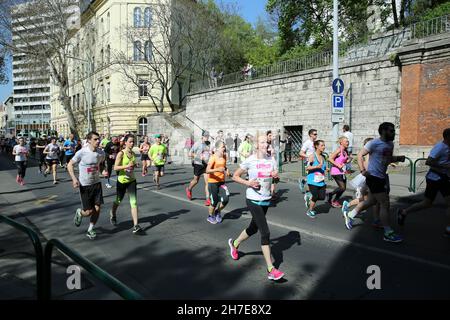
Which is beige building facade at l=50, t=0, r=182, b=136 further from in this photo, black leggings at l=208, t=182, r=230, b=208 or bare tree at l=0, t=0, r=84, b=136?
black leggings at l=208, t=182, r=230, b=208

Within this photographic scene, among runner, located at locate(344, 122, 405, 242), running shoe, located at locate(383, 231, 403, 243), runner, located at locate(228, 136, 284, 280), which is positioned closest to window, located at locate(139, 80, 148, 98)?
runner, located at locate(344, 122, 405, 242)

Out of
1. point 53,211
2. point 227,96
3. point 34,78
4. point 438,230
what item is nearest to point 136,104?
point 34,78

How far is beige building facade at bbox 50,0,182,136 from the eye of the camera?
41938 mm

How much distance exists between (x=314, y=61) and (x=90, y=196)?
664 inches

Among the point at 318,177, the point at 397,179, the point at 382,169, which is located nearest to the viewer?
the point at 382,169

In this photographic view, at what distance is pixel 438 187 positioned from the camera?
6422 mm

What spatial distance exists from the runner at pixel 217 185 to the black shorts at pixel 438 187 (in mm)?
3574

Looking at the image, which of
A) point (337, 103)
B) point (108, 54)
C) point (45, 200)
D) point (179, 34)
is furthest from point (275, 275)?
point (108, 54)

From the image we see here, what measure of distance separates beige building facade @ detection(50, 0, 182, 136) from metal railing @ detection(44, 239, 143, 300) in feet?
119

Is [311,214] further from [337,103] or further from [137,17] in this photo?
[137,17]

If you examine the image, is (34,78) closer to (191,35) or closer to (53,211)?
(191,35)

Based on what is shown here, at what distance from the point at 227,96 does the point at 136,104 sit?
20.7 meters

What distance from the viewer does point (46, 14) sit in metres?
37.2

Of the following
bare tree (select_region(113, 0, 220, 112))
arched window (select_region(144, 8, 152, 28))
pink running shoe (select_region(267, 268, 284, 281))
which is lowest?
pink running shoe (select_region(267, 268, 284, 281))
